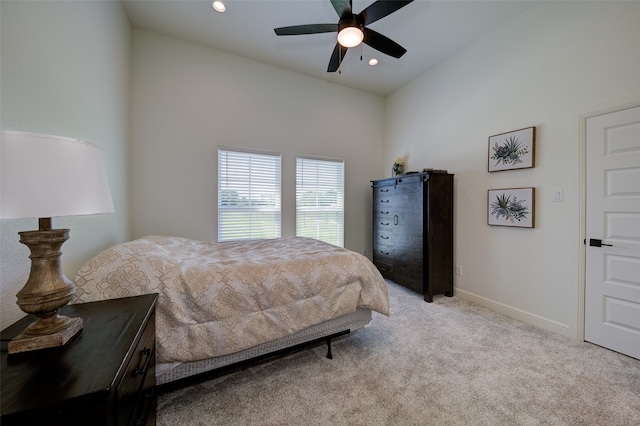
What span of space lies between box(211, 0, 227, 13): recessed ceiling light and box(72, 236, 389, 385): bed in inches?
101

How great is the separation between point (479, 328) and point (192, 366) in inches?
104

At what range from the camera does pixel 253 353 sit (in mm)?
1698

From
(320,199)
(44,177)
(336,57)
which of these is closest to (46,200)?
(44,177)

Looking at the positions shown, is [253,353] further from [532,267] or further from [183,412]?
[532,267]

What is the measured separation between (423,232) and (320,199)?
1751 millimetres

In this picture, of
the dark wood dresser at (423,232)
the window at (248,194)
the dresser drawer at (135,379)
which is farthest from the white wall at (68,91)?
the dark wood dresser at (423,232)

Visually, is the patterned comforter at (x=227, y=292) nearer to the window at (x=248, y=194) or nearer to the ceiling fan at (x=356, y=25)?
the window at (x=248, y=194)

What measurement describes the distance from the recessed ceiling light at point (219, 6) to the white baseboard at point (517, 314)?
4514mm

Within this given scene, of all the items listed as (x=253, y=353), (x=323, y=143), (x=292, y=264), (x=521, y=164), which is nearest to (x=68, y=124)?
(x=292, y=264)

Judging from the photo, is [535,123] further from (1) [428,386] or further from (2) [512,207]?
(1) [428,386]

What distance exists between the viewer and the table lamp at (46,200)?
68 cm

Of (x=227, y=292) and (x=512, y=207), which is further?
(x=512, y=207)

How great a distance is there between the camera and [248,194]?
11.7 ft

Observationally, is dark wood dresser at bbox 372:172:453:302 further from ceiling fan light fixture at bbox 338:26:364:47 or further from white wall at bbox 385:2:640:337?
ceiling fan light fixture at bbox 338:26:364:47
